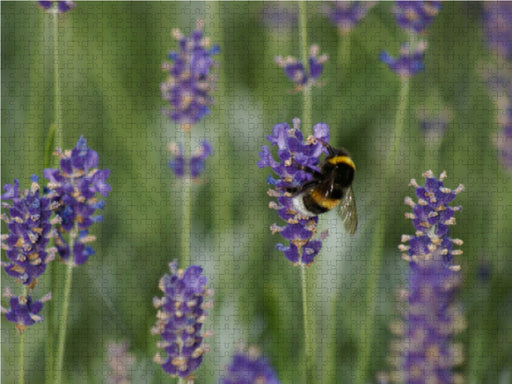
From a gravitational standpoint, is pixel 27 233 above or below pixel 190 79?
below

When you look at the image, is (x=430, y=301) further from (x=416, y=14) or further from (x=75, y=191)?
(x=416, y=14)

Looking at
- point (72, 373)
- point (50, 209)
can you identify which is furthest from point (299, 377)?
point (50, 209)

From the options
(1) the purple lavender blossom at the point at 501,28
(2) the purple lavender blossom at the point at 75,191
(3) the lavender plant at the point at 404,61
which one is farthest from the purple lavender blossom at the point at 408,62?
(2) the purple lavender blossom at the point at 75,191

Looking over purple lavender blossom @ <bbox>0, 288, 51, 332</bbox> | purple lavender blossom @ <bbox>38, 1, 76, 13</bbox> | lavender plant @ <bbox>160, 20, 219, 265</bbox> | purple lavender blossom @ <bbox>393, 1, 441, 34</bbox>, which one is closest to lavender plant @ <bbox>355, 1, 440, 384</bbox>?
purple lavender blossom @ <bbox>393, 1, 441, 34</bbox>

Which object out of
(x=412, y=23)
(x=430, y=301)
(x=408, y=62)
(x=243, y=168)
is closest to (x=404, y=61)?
(x=408, y=62)

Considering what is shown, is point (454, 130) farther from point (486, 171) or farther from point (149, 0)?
point (149, 0)
